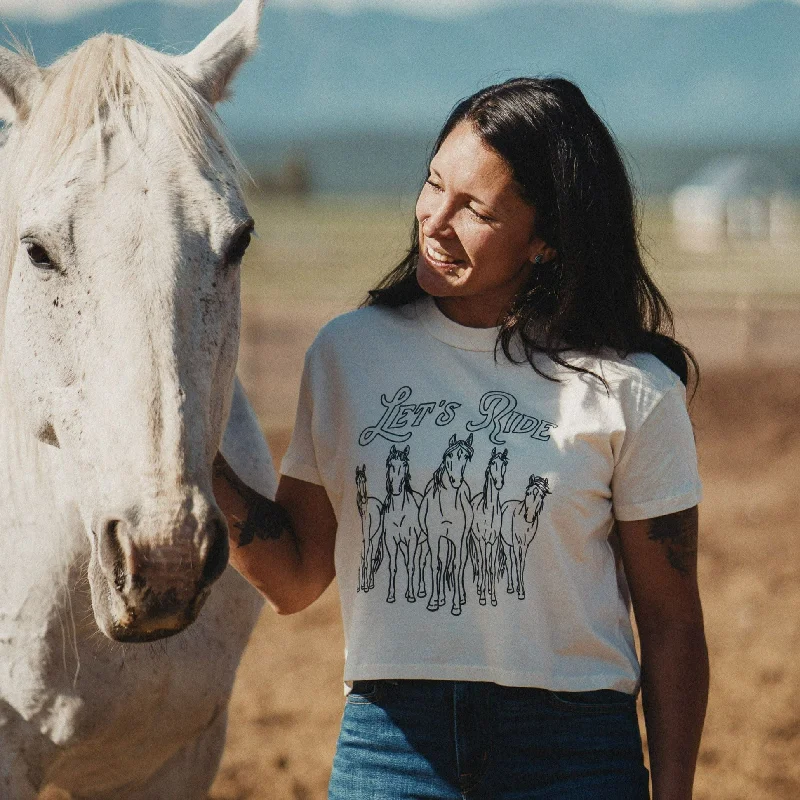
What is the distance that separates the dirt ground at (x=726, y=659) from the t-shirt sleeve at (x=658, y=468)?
264cm

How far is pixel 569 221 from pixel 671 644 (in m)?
0.82

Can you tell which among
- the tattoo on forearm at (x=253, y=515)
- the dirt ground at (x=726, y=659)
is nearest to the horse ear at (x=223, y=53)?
the tattoo on forearm at (x=253, y=515)

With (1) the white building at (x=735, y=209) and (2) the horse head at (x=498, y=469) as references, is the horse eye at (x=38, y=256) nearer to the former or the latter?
(2) the horse head at (x=498, y=469)

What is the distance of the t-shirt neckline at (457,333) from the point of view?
1.95m

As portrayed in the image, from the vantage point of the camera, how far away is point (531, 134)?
1.88 meters

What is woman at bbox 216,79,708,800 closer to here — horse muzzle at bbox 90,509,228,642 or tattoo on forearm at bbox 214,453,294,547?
tattoo on forearm at bbox 214,453,294,547

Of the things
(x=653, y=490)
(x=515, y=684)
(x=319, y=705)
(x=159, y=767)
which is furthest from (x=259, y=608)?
(x=319, y=705)

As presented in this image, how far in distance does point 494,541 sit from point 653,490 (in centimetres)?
31

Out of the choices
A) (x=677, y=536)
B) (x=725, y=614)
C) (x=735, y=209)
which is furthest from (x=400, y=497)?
(x=735, y=209)

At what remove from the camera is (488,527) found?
5.99 ft

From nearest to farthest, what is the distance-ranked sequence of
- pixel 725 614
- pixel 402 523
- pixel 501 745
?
1. pixel 501 745
2. pixel 402 523
3. pixel 725 614

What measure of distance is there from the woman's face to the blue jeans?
727 millimetres

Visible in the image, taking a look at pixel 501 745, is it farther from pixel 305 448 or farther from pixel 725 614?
pixel 725 614

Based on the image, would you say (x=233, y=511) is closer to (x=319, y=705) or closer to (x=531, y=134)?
(x=531, y=134)
